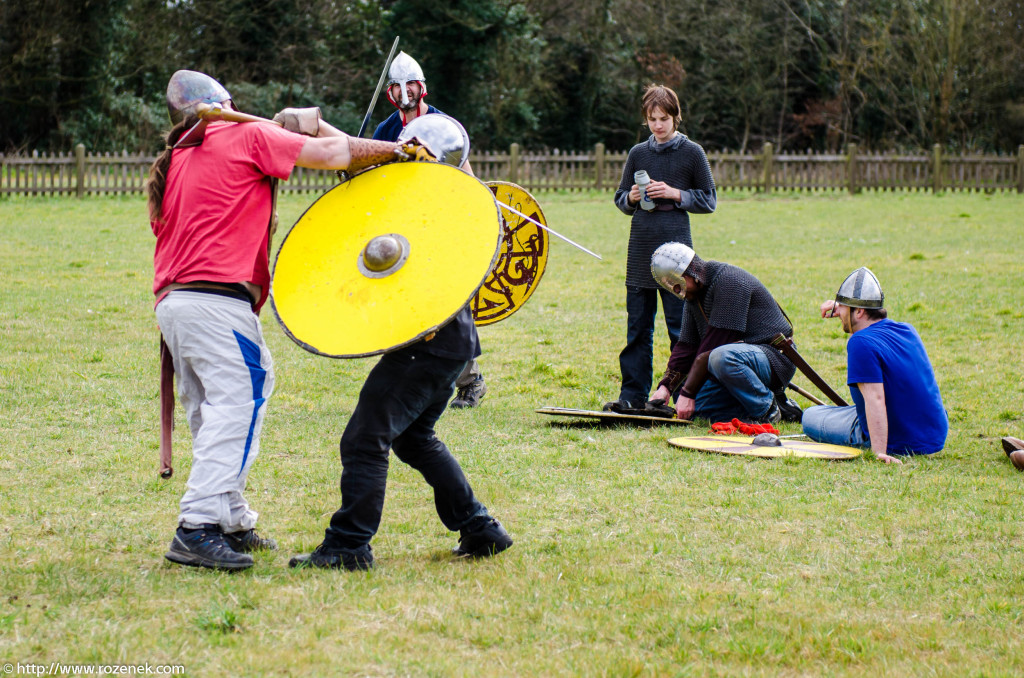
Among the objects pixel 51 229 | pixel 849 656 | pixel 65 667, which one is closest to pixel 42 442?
pixel 65 667

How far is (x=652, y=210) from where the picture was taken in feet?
22.5

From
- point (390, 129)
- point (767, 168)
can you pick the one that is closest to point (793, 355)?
point (390, 129)

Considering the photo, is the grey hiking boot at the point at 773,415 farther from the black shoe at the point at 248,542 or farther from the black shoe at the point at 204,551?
the black shoe at the point at 204,551

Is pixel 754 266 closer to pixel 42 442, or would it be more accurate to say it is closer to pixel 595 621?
pixel 42 442

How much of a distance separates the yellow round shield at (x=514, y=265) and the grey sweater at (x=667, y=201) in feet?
5.79

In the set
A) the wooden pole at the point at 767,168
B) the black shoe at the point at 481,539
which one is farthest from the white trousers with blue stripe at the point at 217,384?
the wooden pole at the point at 767,168

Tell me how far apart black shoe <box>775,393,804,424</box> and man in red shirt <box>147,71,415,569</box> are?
3.74 metres

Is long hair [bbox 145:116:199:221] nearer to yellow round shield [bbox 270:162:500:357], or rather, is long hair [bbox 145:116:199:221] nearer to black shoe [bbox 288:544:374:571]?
yellow round shield [bbox 270:162:500:357]

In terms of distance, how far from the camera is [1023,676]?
9.93 ft

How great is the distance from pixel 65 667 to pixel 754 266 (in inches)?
464

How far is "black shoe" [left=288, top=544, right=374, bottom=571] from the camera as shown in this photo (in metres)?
3.88

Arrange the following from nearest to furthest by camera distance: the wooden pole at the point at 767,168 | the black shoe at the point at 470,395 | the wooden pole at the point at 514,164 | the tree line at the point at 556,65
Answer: the black shoe at the point at 470,395 < the wooden pole at the point at 514,164 < the wooden pole at the point at 767,168 < the tree line at the point at 556,65

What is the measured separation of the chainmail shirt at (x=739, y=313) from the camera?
6535 mm

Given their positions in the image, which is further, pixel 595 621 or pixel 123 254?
pixel 123 254
